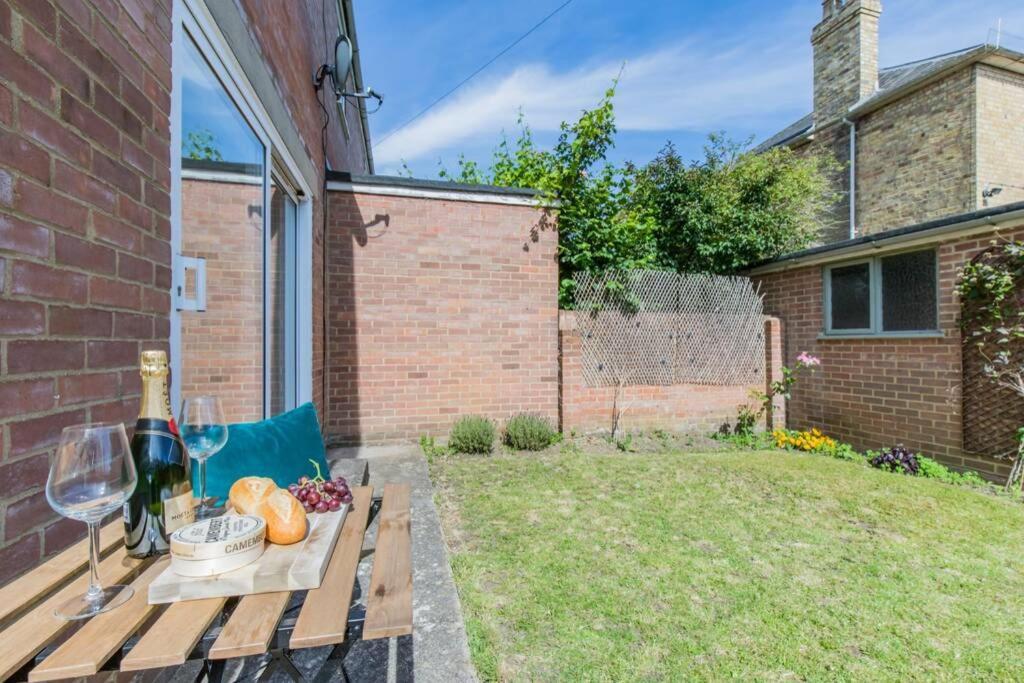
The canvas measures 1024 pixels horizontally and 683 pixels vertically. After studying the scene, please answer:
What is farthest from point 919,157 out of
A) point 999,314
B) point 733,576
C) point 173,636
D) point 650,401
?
point 173,636

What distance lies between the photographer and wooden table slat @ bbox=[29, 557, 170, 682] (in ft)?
2.22

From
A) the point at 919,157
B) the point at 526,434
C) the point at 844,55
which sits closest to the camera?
the point at 526,434

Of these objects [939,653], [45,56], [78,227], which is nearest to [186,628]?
[78,227]

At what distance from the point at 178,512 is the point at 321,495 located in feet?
1.15

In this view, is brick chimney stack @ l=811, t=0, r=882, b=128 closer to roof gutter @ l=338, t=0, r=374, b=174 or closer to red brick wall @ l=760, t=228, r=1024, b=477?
red brick wall @ l=760, t=228, r=1024, b=477

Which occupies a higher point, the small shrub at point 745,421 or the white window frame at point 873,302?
the white window frame at point 873,302

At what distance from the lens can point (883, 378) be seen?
580 cm

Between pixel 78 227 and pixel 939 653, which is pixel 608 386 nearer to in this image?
pixel 939 653

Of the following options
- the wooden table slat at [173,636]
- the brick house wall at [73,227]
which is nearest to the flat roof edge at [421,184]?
the brick house wall at [73,227]

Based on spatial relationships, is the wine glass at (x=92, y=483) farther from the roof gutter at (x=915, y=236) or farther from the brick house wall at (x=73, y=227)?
the roof gutter at (x=915, y=236)

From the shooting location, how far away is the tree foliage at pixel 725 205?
7.64 meters

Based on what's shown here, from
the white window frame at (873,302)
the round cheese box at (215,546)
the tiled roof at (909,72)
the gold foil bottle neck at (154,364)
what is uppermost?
the tiled roof at (909,72)

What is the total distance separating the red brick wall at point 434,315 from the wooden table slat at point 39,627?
4.24 meters

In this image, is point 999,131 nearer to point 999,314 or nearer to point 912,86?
point 912,86
